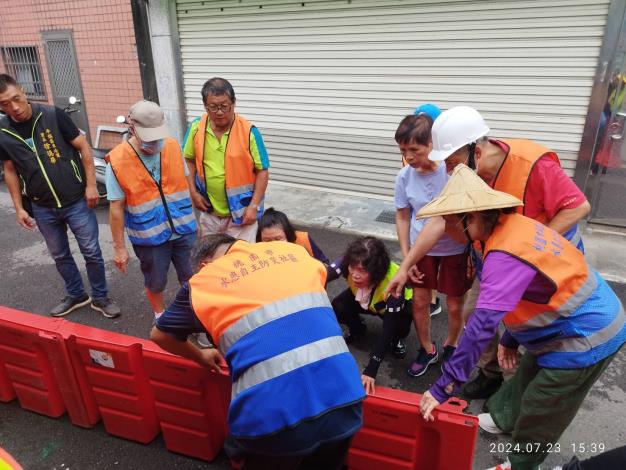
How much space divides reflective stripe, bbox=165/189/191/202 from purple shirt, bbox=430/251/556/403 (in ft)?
7.40

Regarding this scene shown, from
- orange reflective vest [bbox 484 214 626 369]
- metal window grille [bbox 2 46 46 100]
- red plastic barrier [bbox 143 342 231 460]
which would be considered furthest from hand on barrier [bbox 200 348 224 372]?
metal window grille [bbox 2 46 46 100]

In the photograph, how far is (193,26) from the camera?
278 inches

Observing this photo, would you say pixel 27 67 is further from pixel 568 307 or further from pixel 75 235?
pixel 568 307

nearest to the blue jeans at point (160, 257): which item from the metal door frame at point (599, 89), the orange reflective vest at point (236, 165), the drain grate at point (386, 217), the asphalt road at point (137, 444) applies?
the orange reflective vest at point (236, 165)

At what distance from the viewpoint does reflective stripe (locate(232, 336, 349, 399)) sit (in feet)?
4.67

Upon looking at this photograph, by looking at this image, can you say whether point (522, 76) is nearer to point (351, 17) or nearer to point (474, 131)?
point (351, 17)

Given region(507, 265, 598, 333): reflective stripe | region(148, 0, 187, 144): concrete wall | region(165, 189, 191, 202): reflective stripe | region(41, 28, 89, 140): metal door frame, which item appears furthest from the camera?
region(41, 28, 89, 140): metal door frame

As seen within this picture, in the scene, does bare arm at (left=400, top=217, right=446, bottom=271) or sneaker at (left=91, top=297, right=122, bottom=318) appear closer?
bare arm at (left=400, top=217, right=446, bottom=271)

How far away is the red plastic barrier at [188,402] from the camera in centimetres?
224

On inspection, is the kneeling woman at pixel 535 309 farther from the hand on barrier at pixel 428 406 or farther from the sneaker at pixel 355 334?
the sneaker at pixel 355 334

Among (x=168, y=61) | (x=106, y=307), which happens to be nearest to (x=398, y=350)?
(x=106, y=307)

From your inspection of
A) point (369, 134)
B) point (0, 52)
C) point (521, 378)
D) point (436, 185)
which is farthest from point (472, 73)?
point (0, 52)

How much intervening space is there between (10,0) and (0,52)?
1.21 meters

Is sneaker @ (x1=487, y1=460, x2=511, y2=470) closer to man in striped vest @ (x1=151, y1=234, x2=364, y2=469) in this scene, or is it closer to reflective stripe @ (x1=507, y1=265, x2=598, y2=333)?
reflective stripe @ (x1=507, y1=265, x2=598, y2=333)
